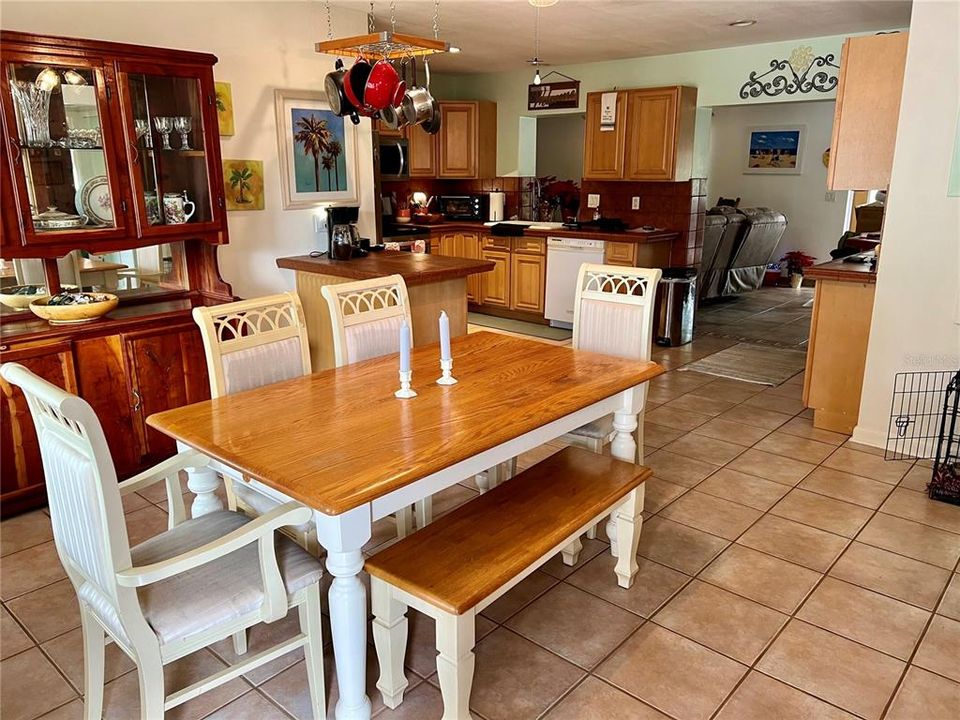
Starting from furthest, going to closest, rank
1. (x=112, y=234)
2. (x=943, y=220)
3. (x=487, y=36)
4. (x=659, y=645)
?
(x=487, y=36) < (x=943, y=220) < (x=112, y=234) < (x=659, y=645)

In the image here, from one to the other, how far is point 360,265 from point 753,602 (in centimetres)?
272

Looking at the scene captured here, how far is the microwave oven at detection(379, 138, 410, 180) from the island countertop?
2.34 meters

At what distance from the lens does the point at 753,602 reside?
2.38 meters

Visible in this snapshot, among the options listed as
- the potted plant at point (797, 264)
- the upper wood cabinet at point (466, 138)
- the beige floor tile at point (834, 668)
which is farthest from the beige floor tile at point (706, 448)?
the potted plant at point (797, 264)

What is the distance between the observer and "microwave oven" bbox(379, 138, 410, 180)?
21.2 feet

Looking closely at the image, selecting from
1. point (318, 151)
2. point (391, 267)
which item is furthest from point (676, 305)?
point (318, 151)

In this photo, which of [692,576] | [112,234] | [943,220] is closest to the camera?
[692,576]

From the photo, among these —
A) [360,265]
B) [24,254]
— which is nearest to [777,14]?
[360,265]

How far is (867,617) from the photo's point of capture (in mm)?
2311

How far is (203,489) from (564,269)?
4.60 metres

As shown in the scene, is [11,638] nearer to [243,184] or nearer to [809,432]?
[243,184]

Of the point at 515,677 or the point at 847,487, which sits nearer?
the point at 515,677

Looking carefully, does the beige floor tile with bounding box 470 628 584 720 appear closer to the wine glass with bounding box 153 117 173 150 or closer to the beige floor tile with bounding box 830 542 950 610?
the beige floor tile with bounding box 830 542 950 610

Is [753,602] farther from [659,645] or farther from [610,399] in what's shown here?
[610,399]
